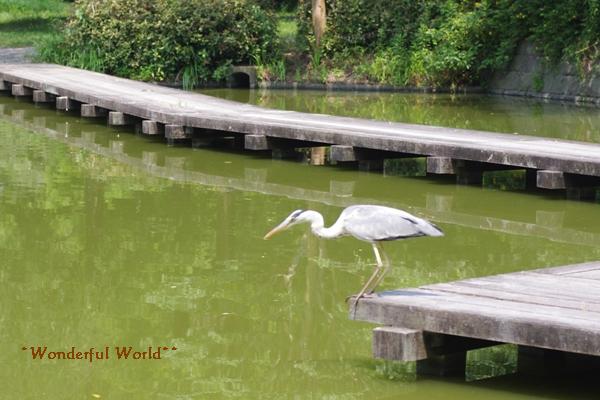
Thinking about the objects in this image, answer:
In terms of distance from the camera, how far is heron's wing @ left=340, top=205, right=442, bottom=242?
21.7 ft

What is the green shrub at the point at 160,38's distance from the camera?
23016mm

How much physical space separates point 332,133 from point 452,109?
636 centimetres

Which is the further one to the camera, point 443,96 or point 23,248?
point 443,96

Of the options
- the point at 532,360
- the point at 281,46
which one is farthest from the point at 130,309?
the point at 281,46

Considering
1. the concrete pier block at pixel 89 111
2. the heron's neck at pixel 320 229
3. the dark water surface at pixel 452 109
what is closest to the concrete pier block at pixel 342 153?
the dark water surface at pixel 452 109

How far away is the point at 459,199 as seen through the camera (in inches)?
488

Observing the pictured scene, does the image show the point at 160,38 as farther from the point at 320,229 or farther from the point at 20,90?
the point at 320,229

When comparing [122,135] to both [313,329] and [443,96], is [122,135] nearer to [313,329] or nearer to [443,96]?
[443,96]

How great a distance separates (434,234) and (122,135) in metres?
10.9

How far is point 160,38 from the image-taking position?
2298cm

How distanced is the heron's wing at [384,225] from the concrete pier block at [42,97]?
1397 centimetres

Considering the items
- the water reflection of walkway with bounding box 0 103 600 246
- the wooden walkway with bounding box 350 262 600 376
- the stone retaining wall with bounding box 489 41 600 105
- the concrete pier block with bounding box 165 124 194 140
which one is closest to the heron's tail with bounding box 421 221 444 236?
the wooden walkway with bounding box 350 262 600 376

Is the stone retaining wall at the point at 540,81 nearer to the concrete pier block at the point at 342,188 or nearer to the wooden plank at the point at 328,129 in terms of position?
the wooden plank at the point at 328,129

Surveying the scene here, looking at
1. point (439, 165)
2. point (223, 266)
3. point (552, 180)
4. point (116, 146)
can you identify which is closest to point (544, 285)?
point (223, 266)
